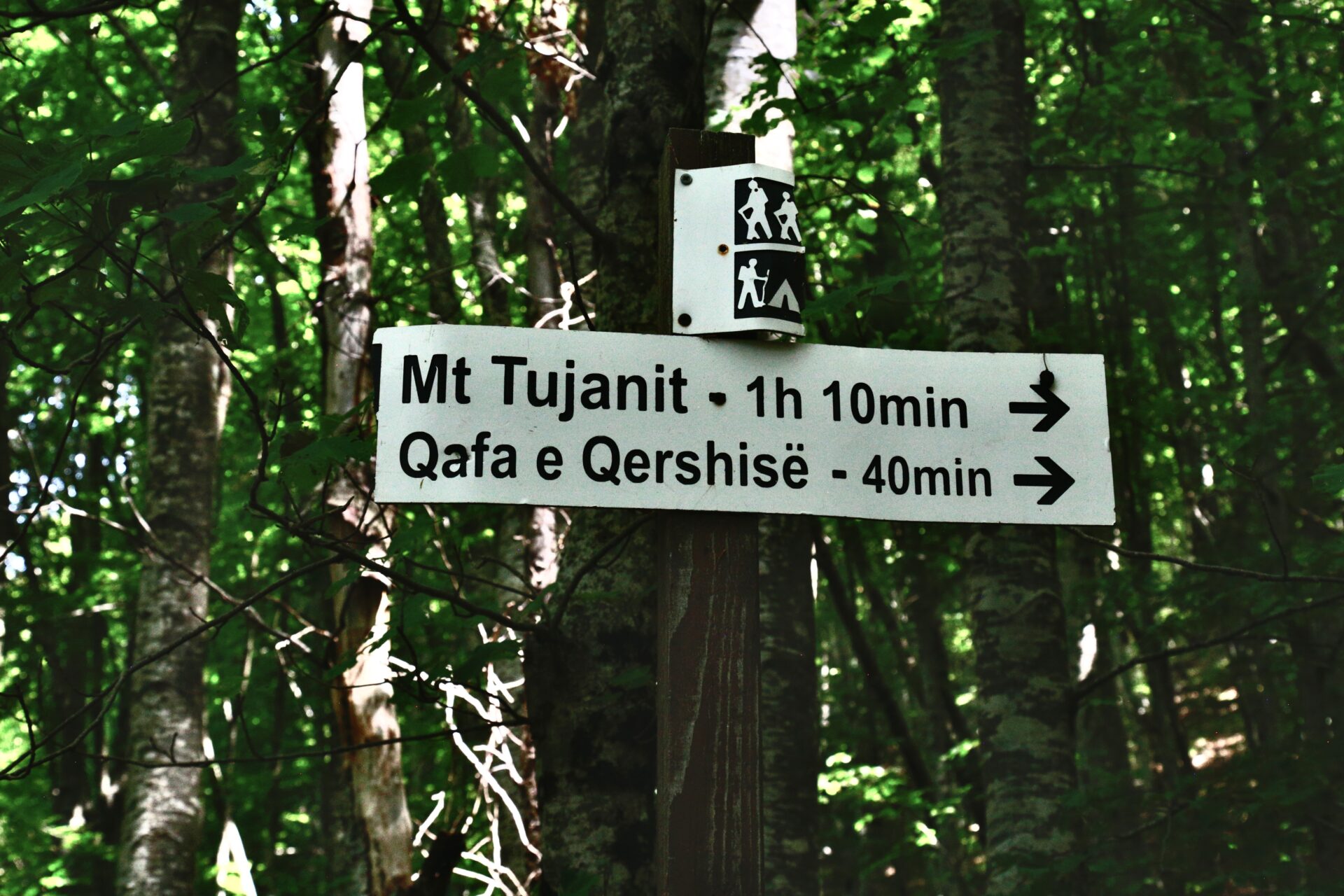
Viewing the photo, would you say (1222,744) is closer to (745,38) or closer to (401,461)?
(745,38)

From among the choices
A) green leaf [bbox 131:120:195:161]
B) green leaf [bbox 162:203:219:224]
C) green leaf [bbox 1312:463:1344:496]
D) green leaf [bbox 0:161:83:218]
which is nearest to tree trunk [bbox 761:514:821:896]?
green leaf [bbox 1312:463:1344:496]

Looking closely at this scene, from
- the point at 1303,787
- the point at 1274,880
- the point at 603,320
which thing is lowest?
the point at 1274,880

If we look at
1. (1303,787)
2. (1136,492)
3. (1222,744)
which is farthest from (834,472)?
(1222,744)

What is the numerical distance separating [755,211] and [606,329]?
89 centimetres

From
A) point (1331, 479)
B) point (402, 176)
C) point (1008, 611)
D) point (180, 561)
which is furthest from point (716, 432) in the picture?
point (180, 561)

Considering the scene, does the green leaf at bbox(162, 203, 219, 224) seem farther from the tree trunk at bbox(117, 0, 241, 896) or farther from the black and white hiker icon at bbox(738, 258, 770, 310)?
the tree trunk at bbox(117, 0, 241, 896)

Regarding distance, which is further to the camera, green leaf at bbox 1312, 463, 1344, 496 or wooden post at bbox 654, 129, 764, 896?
green leaf at bbox 1312, 463, 1344, 496

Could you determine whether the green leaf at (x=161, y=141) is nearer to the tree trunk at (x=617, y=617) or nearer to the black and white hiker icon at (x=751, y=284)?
the tree trunk at (x=617, y=617)

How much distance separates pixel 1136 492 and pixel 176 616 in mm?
10081

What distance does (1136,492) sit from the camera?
42.3ft

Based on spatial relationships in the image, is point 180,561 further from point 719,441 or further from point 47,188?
point 719,441

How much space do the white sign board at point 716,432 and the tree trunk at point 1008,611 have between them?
2731 mm

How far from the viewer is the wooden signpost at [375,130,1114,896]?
1.91m

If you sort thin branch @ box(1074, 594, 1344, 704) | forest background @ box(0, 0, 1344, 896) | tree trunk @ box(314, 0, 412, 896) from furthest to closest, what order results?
tree trunk @ box(314, 0, 412, 896)
thin branch @ box(1074, 594, 1344, 704)
forest background @ box(0, 0, 1344, 896)
